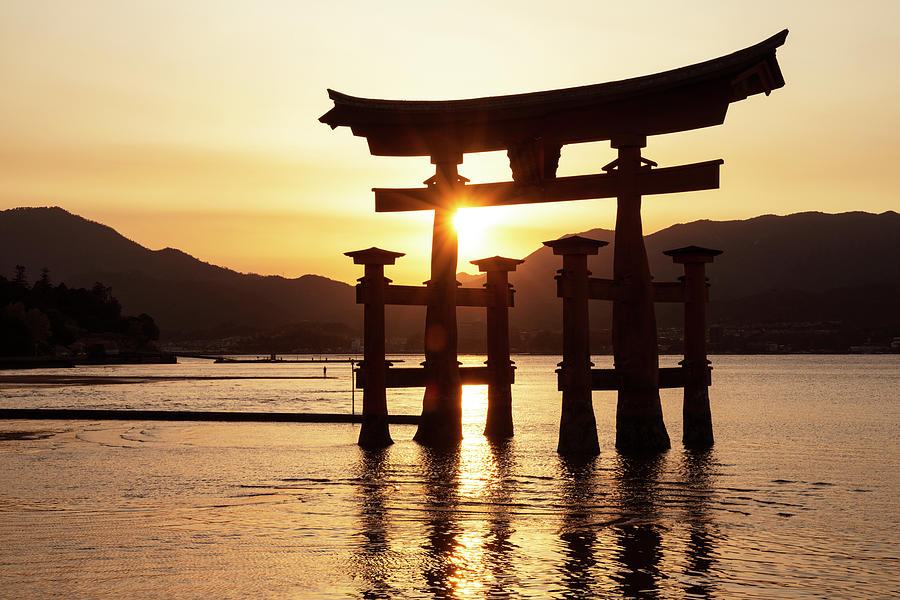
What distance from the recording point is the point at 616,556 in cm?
1199

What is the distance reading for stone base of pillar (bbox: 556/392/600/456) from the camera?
70.6ft

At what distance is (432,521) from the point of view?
14625mm

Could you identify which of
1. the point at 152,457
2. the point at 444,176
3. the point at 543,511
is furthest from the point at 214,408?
the point at 543,511

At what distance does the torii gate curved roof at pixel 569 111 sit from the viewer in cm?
2059

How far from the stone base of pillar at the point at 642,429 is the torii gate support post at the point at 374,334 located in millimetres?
5876

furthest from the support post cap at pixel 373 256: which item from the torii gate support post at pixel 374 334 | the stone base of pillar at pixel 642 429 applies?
the stone base of pillar at pixel 642 429

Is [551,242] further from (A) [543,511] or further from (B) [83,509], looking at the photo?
(B) [83,509]

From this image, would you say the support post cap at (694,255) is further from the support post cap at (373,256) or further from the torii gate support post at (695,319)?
the support post cap at (373,256)

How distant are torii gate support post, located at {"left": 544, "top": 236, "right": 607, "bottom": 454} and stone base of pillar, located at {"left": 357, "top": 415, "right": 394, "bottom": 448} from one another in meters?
4.94

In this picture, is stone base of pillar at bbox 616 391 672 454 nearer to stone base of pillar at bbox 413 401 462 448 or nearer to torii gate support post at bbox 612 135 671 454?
torii gate support post at bbox 612 135 671 454

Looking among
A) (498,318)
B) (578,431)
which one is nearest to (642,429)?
(578,431)

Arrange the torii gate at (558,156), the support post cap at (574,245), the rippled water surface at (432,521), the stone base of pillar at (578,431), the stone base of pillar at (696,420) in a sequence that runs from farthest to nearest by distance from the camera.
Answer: the stone base of pillar at (696,420), the stone base of pillar at (578,431), the torii gate at (558,156), the support post cap at (574,245), the rippled water surface at (432,521)

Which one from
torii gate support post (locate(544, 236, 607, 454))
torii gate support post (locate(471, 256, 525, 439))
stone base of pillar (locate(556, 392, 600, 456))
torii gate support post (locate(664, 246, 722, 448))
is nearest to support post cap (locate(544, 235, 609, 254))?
torii gate support post (locate(544, 236, 607, 454))

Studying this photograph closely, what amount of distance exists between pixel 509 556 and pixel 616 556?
54.0 inches
